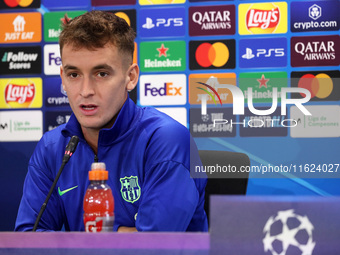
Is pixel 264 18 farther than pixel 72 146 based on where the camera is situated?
Yes

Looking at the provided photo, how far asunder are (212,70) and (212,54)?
9cm

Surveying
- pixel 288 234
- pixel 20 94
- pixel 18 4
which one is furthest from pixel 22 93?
pixel 288 234

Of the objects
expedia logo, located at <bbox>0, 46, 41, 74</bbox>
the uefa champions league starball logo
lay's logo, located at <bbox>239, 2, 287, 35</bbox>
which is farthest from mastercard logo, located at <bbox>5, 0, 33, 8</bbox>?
the uefa champions league starball logo

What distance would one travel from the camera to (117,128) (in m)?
1.42

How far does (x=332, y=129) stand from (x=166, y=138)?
1.36 metres

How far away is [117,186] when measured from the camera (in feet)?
4.53

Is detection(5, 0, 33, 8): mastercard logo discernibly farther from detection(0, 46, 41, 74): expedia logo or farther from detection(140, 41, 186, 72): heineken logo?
detection(140, 41, 186, 72): heineken logo

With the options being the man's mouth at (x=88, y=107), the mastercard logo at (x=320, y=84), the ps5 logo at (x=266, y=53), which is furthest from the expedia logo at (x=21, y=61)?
the mastercard logo at (x=320, y=84)

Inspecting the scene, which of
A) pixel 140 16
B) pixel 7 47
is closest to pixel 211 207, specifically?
pixel 140 16

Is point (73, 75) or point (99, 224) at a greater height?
point (73, 75)

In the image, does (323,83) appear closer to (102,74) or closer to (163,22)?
(163,22)

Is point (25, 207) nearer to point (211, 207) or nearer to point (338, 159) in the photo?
point (211, 207)

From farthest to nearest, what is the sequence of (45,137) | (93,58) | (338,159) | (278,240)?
(338,159), (45,137), (93,58), (278,240)

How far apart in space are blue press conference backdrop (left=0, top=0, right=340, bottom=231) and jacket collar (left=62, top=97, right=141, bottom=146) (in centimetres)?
83
